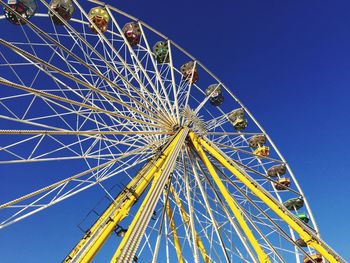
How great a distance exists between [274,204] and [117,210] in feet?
14.9

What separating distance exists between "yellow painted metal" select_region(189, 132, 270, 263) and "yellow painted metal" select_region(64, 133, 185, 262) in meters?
1.18

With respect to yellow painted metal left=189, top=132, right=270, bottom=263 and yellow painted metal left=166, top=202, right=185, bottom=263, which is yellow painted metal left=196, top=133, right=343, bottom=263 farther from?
yellow painted metal left=166, top=202, right=185, bottom=263

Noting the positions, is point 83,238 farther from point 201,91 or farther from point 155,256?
point 201,91

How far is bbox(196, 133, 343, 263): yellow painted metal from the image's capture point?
8148 millimetres

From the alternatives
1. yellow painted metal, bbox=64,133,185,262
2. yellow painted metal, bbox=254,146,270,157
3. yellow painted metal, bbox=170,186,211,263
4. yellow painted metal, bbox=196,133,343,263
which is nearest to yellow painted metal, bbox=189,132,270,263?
yellow painted metal, bbox=196,133,343,263

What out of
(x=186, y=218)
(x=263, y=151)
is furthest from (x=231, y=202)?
(x=263, y=151)

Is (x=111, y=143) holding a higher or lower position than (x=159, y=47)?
lower

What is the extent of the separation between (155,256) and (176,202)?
4528mm

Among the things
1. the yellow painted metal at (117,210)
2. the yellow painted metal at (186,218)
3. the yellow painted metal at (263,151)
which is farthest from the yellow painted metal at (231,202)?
the yellow painted metal at (263,151)

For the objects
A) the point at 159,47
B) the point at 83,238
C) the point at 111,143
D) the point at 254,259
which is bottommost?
the point at 83,238

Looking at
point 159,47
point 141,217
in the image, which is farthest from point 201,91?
point 141,217

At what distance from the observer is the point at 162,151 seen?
35.1 feet

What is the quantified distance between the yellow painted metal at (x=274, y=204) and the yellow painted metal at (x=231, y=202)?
0.17 meters

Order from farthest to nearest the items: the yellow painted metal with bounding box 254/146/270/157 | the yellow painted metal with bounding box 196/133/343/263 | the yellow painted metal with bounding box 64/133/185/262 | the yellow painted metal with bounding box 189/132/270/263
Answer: the yellow painted metal with bounding box 254/146/270/157
the yellow painted metal with bounding box 189/132/270/263
the yellow painted metal with bounding box 196/133/343/263
the yellow painted metal with bounding box 64/133/185/262
